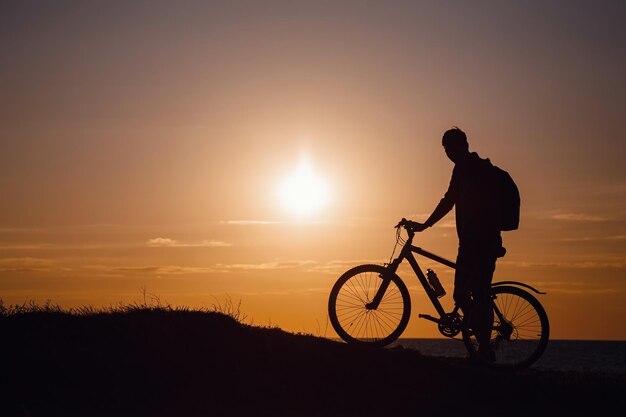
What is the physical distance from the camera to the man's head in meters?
12.6

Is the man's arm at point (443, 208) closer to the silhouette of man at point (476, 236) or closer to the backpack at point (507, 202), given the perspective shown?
the silhouette of man at point (476, 236)

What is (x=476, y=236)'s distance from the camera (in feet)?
40.8

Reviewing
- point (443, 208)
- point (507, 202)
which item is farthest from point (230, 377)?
→ point (507, 202)

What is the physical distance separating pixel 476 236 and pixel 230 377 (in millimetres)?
4396

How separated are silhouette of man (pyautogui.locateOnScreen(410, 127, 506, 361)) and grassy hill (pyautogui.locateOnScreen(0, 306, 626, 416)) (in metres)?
0.94

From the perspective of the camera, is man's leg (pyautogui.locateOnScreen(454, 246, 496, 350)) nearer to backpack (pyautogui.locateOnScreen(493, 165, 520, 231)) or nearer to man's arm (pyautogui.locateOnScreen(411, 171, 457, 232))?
backpack (pyautogui.locateOnScreen(493, 165, 520, 231))

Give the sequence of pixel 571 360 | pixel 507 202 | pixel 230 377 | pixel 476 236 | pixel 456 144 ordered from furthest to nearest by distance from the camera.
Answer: pixel 571 360, pixel 456 144, pixel 476 236, pixel 507 202, pixel 230 377

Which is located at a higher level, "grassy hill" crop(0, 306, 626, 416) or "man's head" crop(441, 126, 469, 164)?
"man's head" crop(441, 126, 469, 164)

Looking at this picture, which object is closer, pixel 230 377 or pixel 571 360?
pixel 230 377

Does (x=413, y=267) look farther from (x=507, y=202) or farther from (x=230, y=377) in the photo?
(x=230, y=377)

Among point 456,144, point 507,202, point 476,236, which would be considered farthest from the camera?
point 456,144

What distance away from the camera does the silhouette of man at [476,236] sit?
1239cm

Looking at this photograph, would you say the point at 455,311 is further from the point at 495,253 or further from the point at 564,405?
the point at 564,405

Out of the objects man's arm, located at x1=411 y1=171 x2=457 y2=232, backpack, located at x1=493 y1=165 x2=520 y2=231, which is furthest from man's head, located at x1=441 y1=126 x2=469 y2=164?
backpack, located at x1=493 y1=165 x2=520 y2=231
